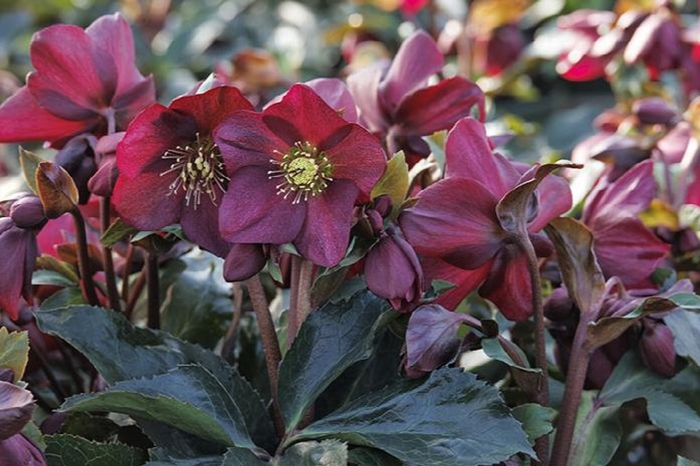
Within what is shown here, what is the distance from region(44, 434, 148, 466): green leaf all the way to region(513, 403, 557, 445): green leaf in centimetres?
27

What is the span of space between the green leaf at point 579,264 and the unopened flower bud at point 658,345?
0.05 meters

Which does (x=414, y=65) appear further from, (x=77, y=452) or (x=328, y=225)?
(x=77, y=452)

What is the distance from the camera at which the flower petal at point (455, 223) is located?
67cm

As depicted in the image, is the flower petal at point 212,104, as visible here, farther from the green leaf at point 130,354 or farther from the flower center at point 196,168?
the green leaf at point 130,354

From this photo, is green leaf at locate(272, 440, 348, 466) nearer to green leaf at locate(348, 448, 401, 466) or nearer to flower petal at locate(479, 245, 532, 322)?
green leaf at locate(348, 448, 401, 466)

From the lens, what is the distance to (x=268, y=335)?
27.9 inches

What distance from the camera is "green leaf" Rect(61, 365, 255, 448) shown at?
24.2 inches

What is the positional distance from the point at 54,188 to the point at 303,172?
0.17m

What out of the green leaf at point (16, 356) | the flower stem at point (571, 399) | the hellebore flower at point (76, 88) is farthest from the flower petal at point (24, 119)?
the flower stem at point (571, 399)

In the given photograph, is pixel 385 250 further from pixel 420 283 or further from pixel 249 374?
pixel 249 374

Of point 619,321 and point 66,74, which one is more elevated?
point 66,74

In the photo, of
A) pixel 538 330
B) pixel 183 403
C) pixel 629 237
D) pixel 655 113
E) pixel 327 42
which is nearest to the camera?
pixel 183 403

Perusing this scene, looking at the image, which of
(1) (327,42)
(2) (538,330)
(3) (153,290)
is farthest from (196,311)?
(1) (327,42)

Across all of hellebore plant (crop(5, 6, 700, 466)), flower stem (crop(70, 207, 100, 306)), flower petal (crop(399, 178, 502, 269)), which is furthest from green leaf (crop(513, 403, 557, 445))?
flower stem (crop(70, 207, 100, 306))
